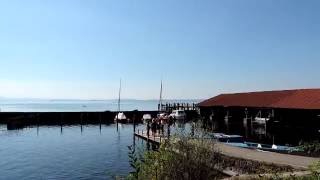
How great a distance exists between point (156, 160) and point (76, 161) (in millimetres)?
28111

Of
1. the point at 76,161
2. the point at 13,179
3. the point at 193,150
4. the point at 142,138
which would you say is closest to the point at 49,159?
the point at 76,161

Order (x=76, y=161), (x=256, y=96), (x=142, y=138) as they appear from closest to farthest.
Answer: (x=76, y=161)
(x=142, y=138)
(x=256, y=96)

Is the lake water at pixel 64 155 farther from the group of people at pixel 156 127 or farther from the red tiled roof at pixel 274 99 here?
the red tiled roof at pixel 274 99

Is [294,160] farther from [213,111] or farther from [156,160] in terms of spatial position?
[213,111]

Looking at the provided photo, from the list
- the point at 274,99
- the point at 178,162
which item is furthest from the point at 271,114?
the point at 178,162

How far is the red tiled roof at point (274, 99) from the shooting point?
202ft

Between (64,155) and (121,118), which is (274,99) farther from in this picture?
(121,118)

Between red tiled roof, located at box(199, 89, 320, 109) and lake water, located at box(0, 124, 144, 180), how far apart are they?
19.6 meters

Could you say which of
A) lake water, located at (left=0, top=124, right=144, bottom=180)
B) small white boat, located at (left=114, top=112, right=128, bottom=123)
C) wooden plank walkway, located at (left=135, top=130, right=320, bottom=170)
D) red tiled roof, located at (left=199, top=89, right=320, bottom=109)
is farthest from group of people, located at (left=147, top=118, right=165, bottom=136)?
small white boat, located at (left=114, top=112, right=128, bottom=123)

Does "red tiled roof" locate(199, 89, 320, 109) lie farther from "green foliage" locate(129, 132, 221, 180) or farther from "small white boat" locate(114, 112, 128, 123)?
"green foliage" locate(129, 132, 221, 180)

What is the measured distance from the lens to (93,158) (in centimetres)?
4575

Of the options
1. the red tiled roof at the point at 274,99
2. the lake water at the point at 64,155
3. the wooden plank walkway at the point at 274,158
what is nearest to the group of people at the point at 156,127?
the lake water at the point at 64,155

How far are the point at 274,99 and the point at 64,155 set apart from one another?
34.9 metres

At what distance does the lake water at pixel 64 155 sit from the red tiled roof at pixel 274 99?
1961 cm
